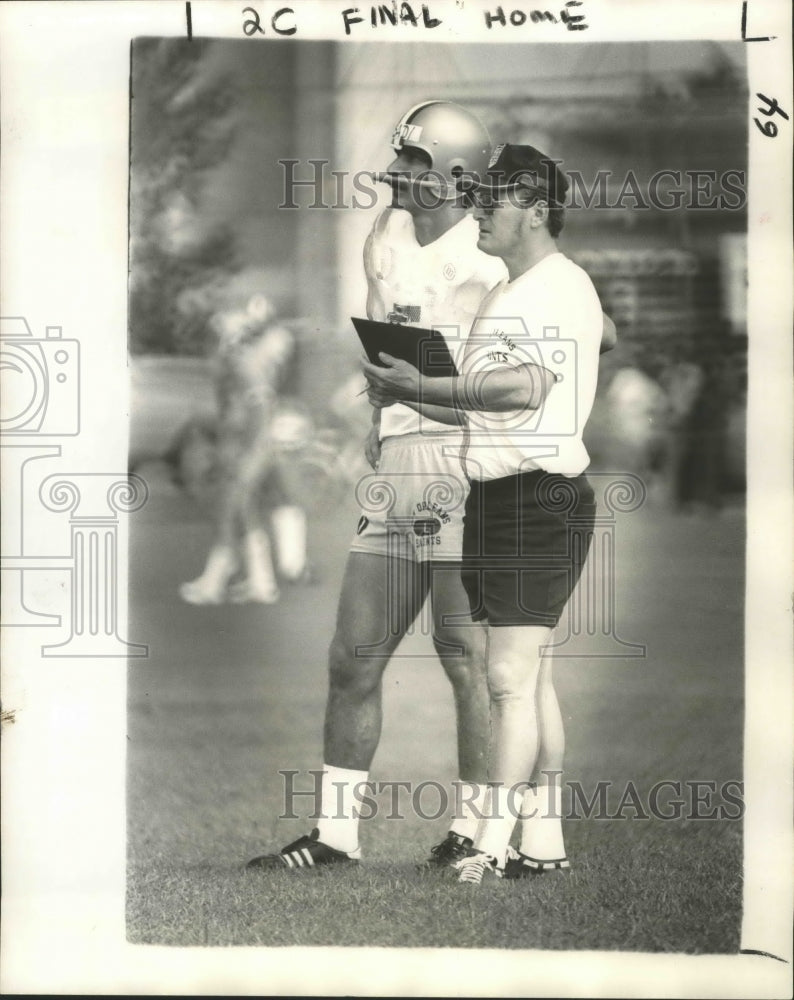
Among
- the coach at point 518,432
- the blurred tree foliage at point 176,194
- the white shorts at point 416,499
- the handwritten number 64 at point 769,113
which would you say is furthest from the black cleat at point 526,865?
the handwritten number 64 at point 769,113

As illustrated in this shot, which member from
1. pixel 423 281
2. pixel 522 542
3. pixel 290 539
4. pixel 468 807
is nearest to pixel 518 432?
pixel 522 542

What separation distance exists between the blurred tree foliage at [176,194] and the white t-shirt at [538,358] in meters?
0.54

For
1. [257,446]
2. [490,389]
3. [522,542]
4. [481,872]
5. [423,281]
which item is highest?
[423,281]

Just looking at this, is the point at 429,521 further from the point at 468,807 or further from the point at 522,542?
the point at 468,807

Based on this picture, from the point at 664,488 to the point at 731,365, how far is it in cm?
28

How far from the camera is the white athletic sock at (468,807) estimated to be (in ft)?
7.46

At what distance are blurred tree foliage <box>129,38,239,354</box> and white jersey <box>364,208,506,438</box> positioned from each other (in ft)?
0.97

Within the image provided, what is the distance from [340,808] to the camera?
7.52 feet

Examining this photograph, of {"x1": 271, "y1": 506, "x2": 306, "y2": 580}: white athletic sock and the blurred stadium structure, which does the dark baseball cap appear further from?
{"x1": 271, "y1": 506, "x2": 306, "y2": 580}: white athletic sock

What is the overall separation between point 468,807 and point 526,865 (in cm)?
16

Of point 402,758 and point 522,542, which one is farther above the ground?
point 522,542

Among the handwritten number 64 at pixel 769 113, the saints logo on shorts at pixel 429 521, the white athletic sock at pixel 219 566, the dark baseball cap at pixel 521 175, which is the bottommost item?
the white athletic sock at pixel 219 566

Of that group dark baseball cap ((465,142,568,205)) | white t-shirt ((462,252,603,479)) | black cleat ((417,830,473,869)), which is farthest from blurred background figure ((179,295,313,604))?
black cleat ((417,830,473,869))

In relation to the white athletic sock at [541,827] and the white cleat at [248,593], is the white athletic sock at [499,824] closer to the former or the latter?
the white athletic sock at [541,827]
